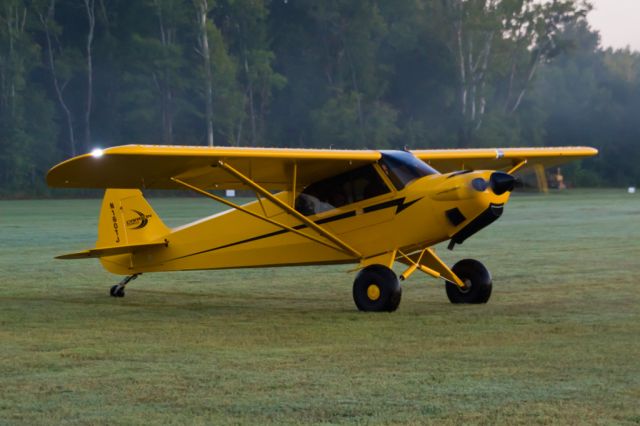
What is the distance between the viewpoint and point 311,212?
13.4 metres

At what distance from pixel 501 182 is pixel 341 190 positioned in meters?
2.07

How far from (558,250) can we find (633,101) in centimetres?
7286

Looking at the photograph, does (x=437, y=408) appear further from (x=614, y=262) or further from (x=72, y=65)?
(x=72, y=65)

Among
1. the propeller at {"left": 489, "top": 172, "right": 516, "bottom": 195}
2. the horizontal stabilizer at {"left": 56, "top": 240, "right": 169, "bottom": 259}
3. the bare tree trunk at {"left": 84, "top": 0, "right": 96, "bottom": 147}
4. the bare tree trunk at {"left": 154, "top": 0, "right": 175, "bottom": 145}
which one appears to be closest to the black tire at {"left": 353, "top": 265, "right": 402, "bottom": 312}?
the propeller at {"left": 489, "top": 172, "right": 516, "bottom": 195}

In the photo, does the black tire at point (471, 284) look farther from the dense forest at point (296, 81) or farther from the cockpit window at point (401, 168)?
the dense forest at point (296, 81)

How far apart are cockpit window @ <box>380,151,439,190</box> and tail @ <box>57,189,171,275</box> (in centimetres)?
327

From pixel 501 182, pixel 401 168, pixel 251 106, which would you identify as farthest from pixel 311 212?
pixel 251 106

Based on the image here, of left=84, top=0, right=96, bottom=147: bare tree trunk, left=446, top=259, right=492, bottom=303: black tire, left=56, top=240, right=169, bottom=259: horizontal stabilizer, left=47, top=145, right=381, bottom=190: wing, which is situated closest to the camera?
left=47, top=145, right=381, bottom=190: wing

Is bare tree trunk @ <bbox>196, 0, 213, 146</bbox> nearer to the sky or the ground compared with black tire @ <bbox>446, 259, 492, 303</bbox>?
nearer to the sky

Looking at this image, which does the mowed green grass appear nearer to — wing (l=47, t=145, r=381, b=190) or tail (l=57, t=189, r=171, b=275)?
tail (l=57, t=189, r=171, b=275)

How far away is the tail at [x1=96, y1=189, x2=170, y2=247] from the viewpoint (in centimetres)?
1484

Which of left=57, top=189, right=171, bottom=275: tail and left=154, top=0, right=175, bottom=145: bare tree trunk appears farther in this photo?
left=154, top=0, right=175, bottom=145: bare tree trunk

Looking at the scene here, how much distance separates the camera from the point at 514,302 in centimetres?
1349

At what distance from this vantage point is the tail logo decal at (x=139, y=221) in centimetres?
1493
